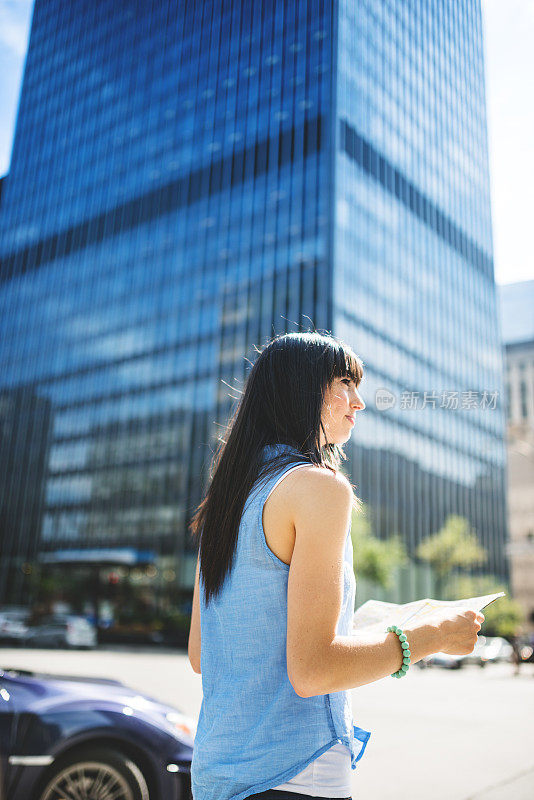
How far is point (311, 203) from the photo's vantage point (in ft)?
156

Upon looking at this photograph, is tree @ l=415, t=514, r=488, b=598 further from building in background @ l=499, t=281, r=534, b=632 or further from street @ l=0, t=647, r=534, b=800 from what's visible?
street @ l=0, t=647, r=534, b=800

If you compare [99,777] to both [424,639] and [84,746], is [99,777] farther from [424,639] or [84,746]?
[424,639]

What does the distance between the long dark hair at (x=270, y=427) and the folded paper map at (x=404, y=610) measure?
289mm

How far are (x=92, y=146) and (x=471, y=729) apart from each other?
6598cm

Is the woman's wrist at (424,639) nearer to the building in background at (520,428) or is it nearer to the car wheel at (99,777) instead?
the car wheel at (99,777)

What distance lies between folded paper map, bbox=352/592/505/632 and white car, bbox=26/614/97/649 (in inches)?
1194

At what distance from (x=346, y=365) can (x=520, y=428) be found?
37020mm

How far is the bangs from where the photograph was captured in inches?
62.1

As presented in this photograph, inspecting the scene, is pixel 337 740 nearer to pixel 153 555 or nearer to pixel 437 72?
pixel 437 72

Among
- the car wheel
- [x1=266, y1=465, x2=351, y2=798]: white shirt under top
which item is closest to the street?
the car wheel

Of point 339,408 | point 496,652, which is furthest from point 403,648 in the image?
point 496,652

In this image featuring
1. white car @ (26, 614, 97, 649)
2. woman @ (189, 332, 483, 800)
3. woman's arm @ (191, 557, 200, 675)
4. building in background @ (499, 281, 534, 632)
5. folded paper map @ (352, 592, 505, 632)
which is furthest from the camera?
white car @ (26, 614, 97, 649)

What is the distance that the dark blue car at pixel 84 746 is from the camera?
345 centimetres

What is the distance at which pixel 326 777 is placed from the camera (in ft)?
4.09
